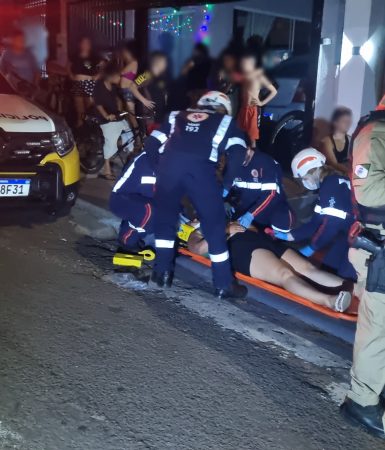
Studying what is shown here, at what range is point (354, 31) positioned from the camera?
288 inches

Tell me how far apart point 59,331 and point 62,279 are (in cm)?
98

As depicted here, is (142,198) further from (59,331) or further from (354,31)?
(354,31)

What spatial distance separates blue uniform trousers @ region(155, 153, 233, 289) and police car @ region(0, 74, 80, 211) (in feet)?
5.25

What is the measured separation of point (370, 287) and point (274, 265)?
5.12 ft

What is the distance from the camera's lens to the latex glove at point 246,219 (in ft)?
15.8

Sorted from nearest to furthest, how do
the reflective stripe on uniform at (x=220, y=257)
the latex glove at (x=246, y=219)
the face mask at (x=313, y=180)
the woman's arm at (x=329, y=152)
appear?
1. the reflective stripe on uniform at (x=220, y=257)
2. the face mask at (x=313, y=180)
3. the latex glove at (x=246, y=219)
4. the woman's arm at (x=329, y=152)

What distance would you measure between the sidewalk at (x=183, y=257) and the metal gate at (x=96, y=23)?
14.4 ft

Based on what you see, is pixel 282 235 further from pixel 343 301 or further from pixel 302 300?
pixel 343 301

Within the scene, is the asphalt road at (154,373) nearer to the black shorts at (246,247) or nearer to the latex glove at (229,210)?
the black shorts at (246,247)

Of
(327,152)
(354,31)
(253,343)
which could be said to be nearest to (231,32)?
(354,31)

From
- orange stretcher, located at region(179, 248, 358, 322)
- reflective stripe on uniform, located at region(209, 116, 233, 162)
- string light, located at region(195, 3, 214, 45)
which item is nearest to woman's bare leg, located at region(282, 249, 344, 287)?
orange stretcher, located at region(179, 248, 358, 322)

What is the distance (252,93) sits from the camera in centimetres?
791

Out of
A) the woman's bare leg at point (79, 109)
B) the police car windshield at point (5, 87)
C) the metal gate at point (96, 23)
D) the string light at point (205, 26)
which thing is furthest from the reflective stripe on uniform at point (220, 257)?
the metal gate at point (96, 23)

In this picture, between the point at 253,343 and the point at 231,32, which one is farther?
the point at 231,32
